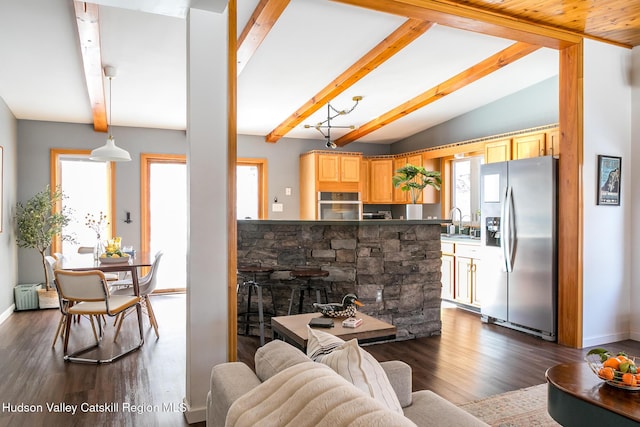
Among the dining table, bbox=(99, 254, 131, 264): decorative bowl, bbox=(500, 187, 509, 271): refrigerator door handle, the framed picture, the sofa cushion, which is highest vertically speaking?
the framed picture

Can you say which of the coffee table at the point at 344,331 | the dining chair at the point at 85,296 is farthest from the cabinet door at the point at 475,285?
the dining chair at the point at 85,296

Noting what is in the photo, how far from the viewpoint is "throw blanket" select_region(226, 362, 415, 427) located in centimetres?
94

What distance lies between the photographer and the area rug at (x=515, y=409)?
2.62 metres

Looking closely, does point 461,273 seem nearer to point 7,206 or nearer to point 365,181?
point 365,181

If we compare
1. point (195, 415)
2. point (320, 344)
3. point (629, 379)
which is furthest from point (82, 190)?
point (629, 379)

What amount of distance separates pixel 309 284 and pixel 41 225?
366 centimetres

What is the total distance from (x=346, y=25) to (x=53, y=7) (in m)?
Result: 2.43

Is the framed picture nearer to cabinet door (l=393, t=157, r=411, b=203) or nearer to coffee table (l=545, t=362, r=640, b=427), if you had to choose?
coffee table (l=545, t=362, r=640, b=427)

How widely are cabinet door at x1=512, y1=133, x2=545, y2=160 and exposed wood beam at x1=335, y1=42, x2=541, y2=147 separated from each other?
920 millimetres

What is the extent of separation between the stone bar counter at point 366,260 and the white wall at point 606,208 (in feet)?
4.65

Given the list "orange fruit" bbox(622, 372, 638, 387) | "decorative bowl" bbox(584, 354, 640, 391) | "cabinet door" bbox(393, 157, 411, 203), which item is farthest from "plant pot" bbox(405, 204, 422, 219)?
"orange fruit" bbox(622, 372, 638, 387)

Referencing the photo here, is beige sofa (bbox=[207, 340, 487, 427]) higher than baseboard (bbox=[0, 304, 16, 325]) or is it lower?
higher

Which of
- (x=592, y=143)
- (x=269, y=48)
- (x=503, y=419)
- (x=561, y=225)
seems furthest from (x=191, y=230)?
(x=592, y=143)

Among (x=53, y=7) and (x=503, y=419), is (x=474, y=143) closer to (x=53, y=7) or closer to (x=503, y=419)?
(x=503, y=419)
